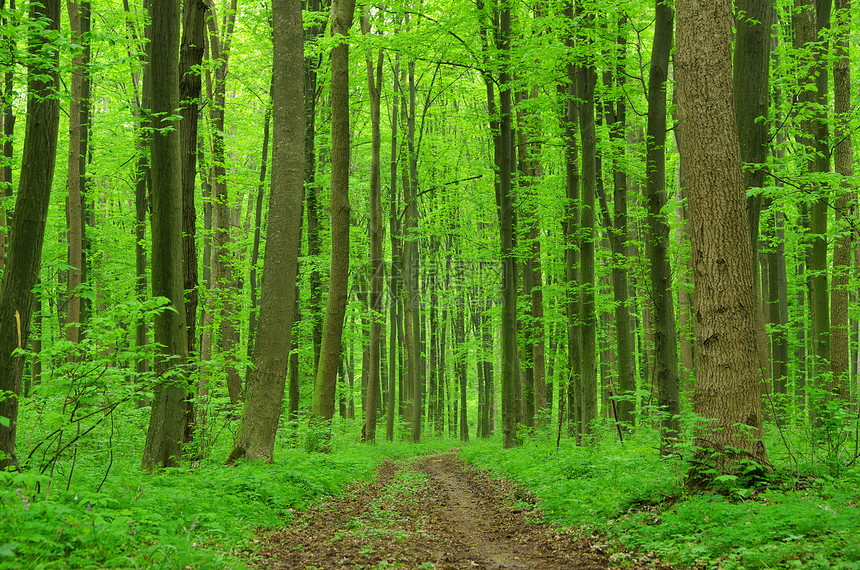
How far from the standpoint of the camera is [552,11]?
12.0 meters

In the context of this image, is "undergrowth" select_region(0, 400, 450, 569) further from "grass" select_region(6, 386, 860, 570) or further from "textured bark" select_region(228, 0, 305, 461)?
"textured bark" select_region(228, 0, 305, 461)

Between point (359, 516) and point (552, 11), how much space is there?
429 inches

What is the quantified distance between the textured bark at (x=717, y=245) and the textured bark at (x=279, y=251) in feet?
19.8

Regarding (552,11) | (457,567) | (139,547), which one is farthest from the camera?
(552,11)

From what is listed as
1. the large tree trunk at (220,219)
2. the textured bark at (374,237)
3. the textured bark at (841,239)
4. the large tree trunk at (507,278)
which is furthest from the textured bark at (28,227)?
the textured bark at (841,239)

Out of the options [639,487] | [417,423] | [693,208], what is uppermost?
[693,208]

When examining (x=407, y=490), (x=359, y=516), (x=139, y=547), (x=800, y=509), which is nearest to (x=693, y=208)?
(x=800, y=509)

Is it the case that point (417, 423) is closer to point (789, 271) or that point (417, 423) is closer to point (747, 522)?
point (789, 271)

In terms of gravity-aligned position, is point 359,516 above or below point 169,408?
below

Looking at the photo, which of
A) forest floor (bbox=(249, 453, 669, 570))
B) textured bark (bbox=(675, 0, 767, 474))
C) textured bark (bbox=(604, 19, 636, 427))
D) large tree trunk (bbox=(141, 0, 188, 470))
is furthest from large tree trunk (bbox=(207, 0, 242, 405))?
textured bark (bbox=(675, 0, 767, 474))

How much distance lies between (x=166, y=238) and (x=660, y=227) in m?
8.06

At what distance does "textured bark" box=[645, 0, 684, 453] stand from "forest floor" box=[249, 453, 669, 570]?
125 inches

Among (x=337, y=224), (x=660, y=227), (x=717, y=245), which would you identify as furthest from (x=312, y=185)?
(x=717, y=245)

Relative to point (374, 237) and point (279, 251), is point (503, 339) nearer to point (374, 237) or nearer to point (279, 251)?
point (374, 237)
